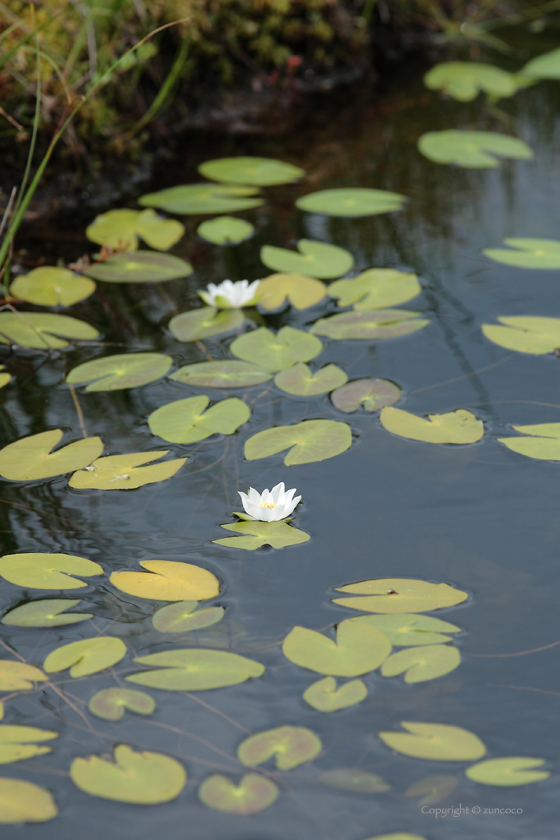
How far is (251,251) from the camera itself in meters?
2.34

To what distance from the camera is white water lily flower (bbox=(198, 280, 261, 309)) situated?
1995 millimetres

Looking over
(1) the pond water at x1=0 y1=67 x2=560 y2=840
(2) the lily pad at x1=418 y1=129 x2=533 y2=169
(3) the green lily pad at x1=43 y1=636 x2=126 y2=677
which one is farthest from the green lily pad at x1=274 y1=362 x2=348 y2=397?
(2) the lily pad at x1=418 y1=129 x2=533 y2=169

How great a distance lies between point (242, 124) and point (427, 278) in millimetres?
1534

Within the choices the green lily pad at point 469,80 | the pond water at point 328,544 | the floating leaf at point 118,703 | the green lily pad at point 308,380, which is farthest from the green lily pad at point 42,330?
the green lily pad at point 469,80

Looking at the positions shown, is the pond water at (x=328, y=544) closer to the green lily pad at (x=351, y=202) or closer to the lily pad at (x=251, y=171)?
the green lily pad at (x=351, y=202)

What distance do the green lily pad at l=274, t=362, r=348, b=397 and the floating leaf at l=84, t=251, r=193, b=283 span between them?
619 millimetres

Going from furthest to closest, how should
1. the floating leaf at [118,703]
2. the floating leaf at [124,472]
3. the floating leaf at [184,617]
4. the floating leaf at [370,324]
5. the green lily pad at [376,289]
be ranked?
1. the green lily pad at [376,289]
2. the floating leaf at [370,324]
3. the floating leaf at [124,472]
4. the floating leaf at [184,617]
5. the floating leaf at [118,703]

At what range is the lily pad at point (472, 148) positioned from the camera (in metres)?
2.77

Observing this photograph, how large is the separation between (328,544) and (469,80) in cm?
282

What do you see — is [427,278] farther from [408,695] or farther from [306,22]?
[306,22]

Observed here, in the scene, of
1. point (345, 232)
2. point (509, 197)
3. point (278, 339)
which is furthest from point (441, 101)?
point (278, 339)

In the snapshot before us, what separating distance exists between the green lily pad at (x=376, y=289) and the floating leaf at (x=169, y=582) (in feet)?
3.16

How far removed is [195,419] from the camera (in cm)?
164

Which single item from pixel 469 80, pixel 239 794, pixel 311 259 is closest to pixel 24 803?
pixel 239 794
